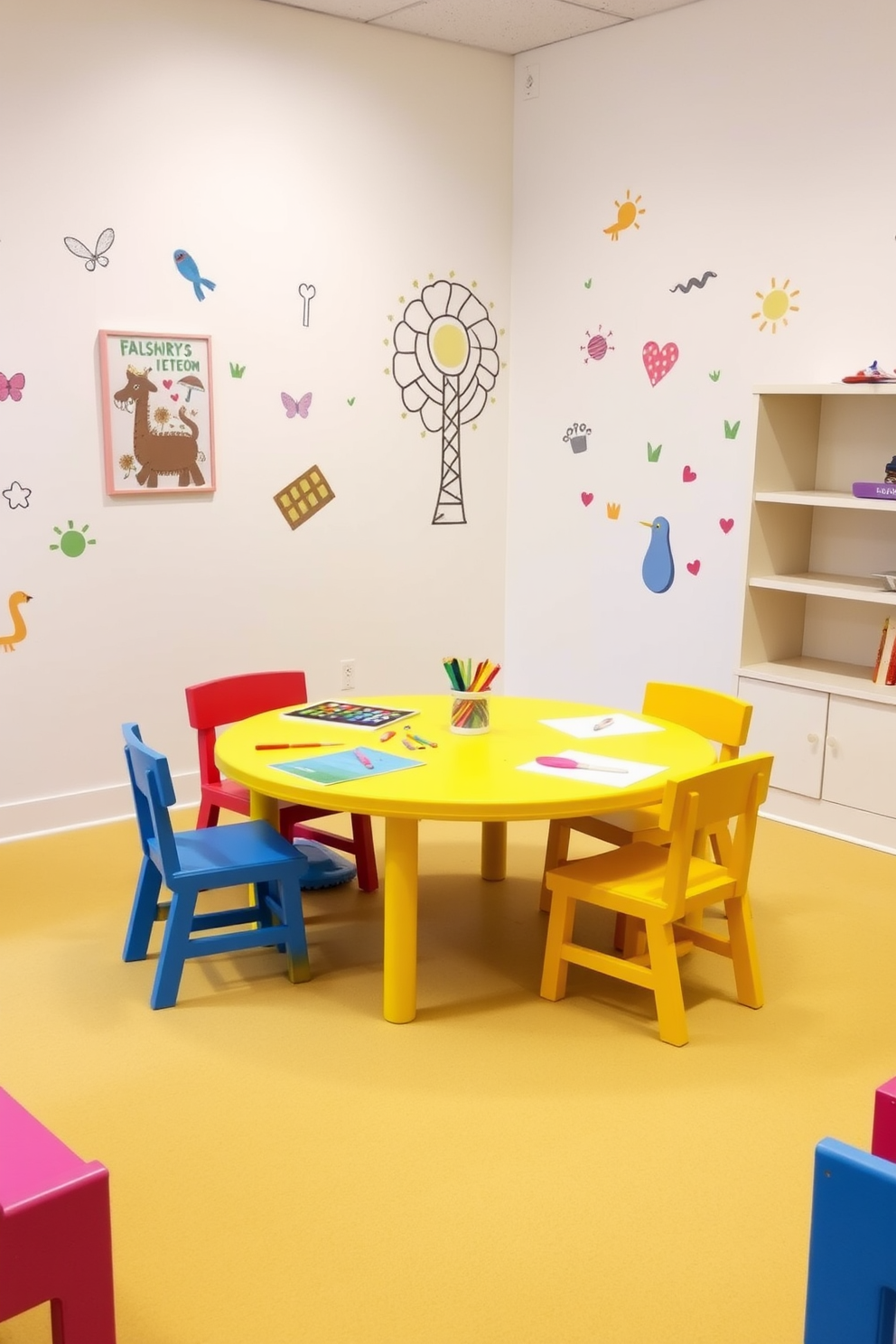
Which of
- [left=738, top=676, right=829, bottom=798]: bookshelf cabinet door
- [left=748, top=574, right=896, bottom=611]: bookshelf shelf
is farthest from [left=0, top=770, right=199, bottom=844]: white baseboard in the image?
[left=748, top=574, right=896, bottom=611]: bookshelf shelf

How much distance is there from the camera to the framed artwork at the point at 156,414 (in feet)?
14.3

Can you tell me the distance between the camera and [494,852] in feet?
12.9

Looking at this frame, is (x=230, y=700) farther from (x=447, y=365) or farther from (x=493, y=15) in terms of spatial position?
(x=493, y=15)

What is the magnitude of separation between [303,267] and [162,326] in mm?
664

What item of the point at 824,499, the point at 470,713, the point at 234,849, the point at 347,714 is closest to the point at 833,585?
the point at 824,499

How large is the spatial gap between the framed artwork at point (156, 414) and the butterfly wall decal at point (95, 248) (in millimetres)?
234

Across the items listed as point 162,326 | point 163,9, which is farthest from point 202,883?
point 163,9

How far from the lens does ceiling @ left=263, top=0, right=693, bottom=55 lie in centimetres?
459

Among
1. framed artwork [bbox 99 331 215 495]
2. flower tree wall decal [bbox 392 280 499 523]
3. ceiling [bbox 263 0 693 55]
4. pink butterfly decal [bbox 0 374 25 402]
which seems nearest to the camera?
pink butterfly decal [bbox 0 374 25 402]

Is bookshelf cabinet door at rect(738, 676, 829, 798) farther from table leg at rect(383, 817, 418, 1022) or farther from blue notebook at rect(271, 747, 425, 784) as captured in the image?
table leg at rect(383, 817, 418, 1022)

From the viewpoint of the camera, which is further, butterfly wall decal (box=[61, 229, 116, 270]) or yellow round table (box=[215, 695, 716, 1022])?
butterfly wall decal (box=[61, 229, 116, 270])

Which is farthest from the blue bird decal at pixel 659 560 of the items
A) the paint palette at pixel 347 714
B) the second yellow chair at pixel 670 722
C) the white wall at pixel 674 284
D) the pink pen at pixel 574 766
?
the pink pen at pixel 574 766

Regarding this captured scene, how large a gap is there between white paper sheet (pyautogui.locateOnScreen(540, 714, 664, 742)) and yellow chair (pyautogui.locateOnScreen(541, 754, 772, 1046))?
36 cm

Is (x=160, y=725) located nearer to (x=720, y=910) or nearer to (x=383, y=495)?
(x=383, y=495)
